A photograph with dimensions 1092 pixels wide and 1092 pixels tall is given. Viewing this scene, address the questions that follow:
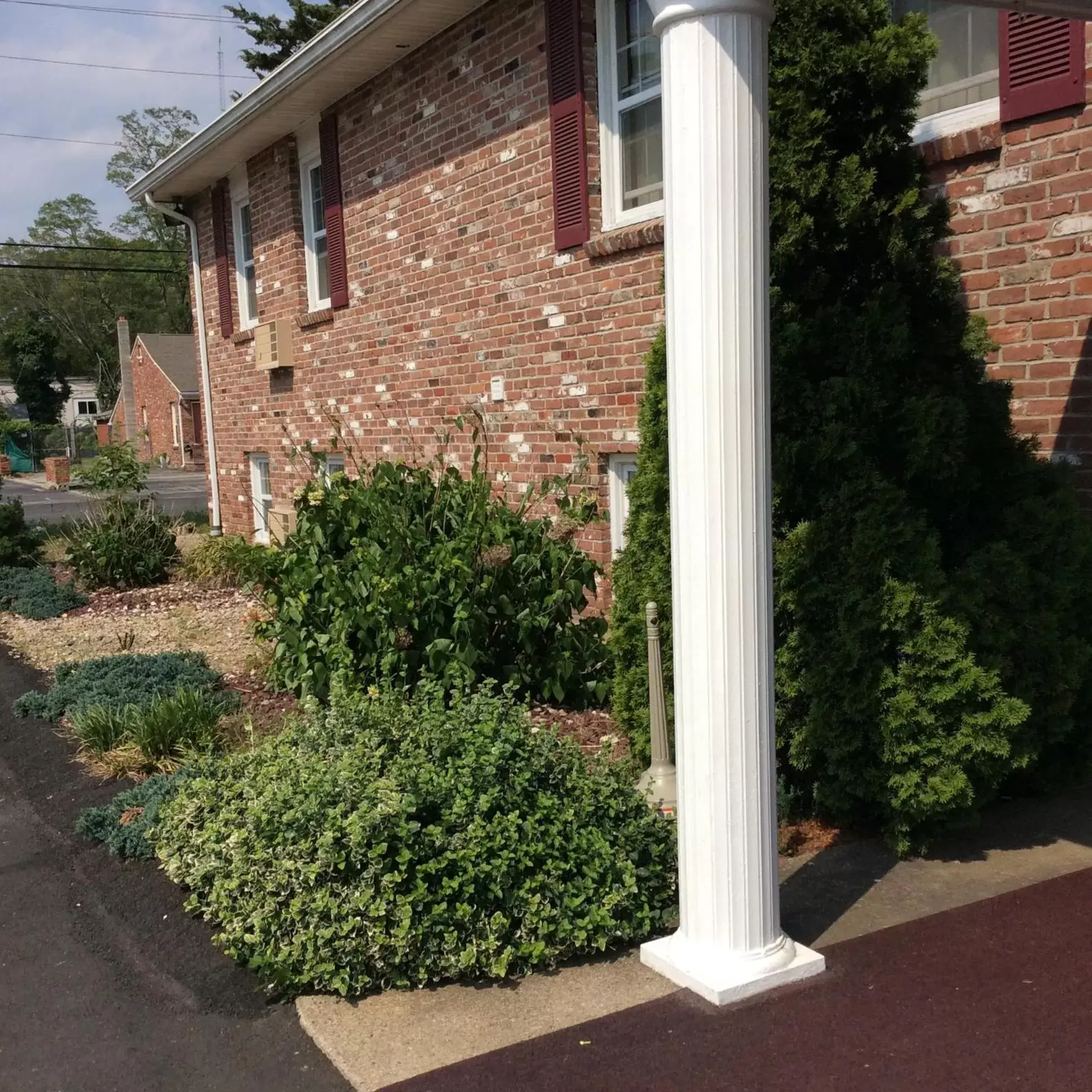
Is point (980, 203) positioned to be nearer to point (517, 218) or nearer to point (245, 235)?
point (517, 218)

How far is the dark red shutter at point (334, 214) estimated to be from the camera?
9828 mm

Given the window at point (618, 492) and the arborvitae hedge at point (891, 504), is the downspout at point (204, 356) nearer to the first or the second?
the window at point (618, 492)

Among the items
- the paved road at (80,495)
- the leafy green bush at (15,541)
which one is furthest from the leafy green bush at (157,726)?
the paved road at (80,495)

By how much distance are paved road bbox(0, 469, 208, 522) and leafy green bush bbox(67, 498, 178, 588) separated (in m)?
9.70

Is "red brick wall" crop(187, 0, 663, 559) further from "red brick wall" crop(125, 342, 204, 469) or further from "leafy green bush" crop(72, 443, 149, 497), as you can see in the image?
"red brick wall" crop(125, 342, 204, 469)

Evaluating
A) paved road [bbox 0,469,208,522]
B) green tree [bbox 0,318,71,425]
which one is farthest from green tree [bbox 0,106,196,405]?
paved road [bbox 0,469,208,522]

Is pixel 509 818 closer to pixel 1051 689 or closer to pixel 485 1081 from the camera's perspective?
pixel 485 1081

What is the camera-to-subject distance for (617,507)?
6.82 meters

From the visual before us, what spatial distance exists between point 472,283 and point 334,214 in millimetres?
2566

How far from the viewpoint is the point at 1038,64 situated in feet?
14.6

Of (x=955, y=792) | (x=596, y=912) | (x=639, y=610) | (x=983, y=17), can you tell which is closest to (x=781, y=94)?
(x=983, y=17)

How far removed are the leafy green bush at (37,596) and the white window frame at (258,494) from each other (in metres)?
2.35

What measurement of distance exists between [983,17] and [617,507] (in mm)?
3224

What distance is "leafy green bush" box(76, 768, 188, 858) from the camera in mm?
4582
